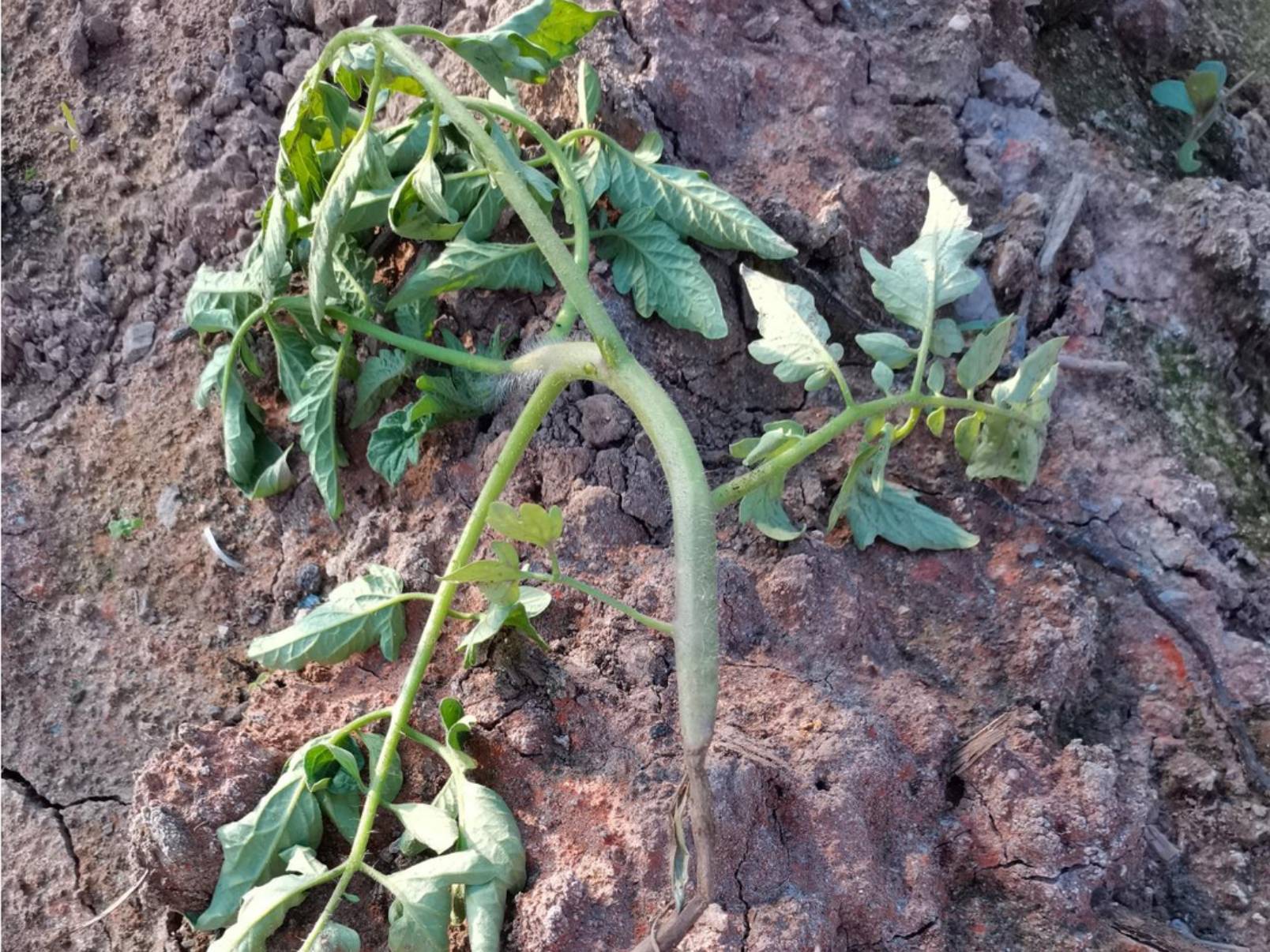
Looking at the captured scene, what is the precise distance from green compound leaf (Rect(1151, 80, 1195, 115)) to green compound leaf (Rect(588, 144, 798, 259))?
1.12 metres

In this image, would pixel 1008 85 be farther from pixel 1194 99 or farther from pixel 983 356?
pixel 983 356

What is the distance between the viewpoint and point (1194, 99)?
99.0 inches

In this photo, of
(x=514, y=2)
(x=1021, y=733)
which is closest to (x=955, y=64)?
(x=514, y=2)

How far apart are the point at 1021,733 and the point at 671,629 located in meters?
0.55

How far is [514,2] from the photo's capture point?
217 cm

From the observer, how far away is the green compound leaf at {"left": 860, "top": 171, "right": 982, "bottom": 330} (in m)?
1.90

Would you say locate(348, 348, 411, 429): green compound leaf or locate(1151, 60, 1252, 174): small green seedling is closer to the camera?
locate(348, 348, 411, 429): green compound leaf

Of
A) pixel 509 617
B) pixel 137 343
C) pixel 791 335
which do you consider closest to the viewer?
pixel 509 617

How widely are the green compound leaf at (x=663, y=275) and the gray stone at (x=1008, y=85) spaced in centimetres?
88

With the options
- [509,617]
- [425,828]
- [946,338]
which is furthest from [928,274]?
[425,828]

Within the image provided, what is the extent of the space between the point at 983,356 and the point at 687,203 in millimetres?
585

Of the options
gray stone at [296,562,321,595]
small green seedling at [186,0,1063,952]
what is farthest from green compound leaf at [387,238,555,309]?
gray stone at [296,562,321,595]

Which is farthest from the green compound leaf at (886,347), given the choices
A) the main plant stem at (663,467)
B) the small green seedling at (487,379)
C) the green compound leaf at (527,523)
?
the green compound leaf at (527,523)

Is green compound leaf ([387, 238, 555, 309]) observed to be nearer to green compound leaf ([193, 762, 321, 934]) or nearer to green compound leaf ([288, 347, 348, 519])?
green compound leaf ([288, 347, 348, 519])
